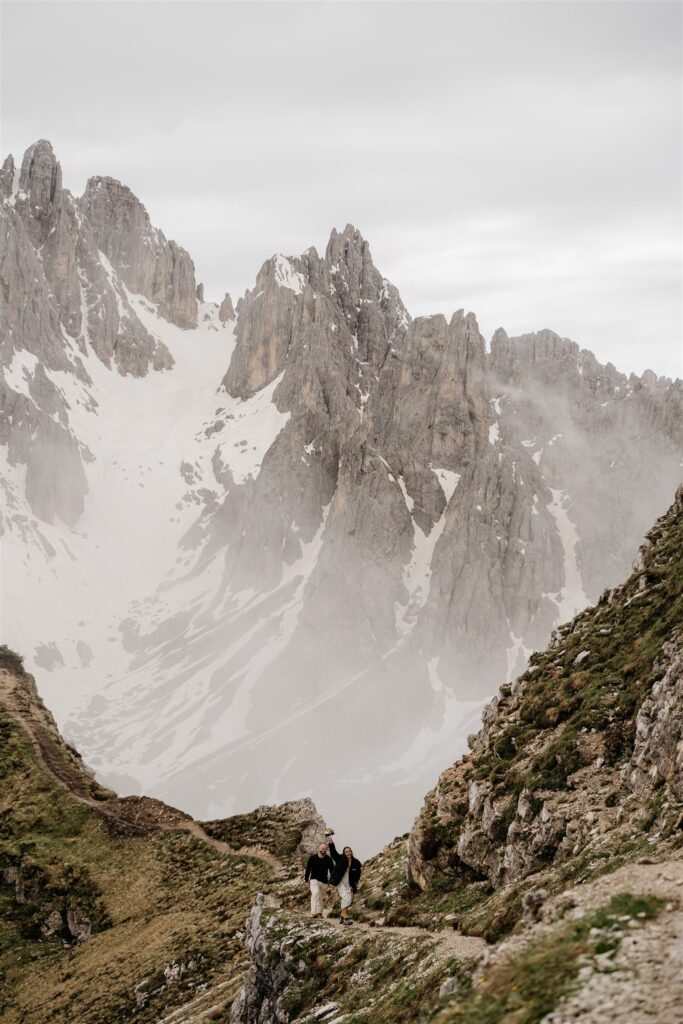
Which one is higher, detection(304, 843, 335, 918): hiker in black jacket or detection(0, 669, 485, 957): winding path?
detection(0, 669, 485, 957): winding path

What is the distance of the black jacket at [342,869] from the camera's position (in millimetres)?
28766

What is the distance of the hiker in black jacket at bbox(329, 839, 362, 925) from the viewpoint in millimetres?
28234

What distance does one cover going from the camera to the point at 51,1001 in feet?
116

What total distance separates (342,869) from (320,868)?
776 millimetres

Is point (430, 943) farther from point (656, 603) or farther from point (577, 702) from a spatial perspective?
A: point (656, 603)

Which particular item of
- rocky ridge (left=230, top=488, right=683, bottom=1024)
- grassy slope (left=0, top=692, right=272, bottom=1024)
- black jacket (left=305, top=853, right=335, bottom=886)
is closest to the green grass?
rocky ridge (left=230, top=488, right=683, bottom=1024)

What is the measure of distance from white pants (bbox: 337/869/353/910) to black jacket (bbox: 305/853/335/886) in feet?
1.69

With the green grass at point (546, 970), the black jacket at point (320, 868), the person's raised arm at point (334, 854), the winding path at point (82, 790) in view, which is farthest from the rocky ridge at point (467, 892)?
the person's raised arm at point (334, 854)

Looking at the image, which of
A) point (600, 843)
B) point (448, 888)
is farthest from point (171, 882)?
point (600, 843)

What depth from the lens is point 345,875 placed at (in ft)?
94.1

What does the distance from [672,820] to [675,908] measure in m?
5.22

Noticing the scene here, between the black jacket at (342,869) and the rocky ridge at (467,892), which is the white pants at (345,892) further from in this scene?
the rocky ridge at (467,892)

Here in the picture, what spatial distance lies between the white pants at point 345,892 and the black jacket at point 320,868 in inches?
20.3

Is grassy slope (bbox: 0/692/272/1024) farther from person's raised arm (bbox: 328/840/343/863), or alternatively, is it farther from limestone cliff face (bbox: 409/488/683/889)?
limestone cliff face (bbox: 409/488/683/889)
